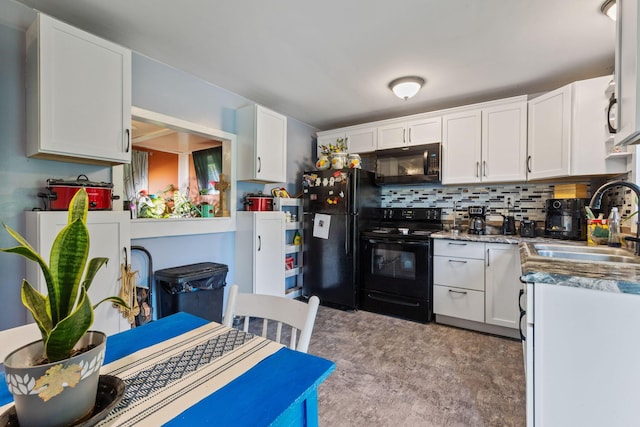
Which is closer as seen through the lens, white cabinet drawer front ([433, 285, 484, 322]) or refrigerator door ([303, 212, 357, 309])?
white cabinet drawer front ([433, 285, 484, 322])

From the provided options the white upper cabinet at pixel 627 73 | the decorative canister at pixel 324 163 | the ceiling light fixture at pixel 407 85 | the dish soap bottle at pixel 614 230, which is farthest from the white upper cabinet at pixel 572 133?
the decorative canister at pixel 324 163

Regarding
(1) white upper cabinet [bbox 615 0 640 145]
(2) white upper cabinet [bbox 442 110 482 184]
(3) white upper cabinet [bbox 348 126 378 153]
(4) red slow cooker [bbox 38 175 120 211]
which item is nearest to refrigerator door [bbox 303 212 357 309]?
(3) white upper cabinet [bbox 348 126 378 153]

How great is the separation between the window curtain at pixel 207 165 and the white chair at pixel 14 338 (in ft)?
11.5

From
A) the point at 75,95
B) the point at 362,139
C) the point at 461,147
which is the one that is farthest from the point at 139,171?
the point at 461,147

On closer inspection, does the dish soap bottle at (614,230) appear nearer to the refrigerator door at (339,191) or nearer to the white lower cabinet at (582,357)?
the white lower cabinet at (582,357)

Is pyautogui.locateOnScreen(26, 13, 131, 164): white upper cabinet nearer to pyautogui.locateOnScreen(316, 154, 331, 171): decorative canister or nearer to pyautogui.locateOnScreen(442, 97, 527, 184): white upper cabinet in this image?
pyautogui.locateOnScreen(316, 154, 331, 171): decorative canister

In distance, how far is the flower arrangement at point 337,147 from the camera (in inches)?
135

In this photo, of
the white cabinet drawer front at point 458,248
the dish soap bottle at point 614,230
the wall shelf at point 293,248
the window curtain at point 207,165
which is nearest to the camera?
the dish soap bottle at point 614,230

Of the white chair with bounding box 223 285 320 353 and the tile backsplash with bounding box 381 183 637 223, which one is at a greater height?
the tile backsplash with bounding box 381 183 637 223

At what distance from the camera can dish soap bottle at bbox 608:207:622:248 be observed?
5.90 ft

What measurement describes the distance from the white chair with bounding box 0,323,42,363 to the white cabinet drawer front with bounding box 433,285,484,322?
9.22ft

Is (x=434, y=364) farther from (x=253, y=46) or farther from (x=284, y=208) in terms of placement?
(x=253, y=46)

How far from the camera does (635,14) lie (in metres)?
1.02

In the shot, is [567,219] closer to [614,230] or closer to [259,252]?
[614,230]
